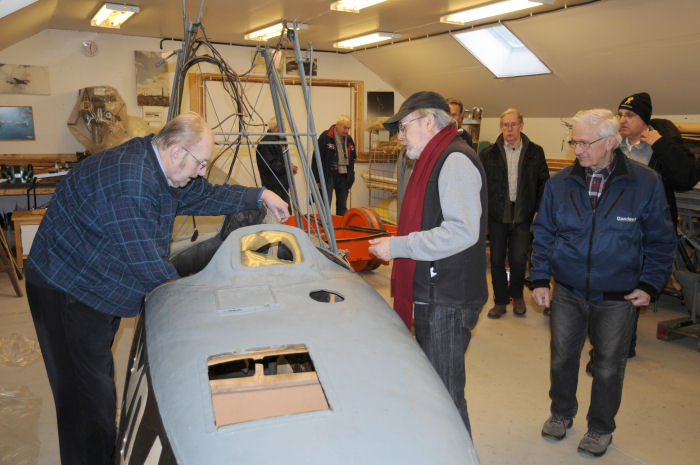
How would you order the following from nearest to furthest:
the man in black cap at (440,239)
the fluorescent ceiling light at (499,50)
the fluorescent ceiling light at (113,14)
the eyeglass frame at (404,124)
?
the man in black cap at (440,239), the eyeglass frame at (404,124), the fluorescent ceiling light at (113,14), the fluorescent ceiling light at (499,50)

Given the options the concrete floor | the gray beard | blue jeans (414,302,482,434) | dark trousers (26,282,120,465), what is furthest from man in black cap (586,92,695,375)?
dark trousers (26,282,120,465)

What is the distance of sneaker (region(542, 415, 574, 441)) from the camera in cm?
286

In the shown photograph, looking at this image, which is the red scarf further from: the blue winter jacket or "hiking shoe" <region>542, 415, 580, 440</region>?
"hiking shoe" <region>542, 415, 580, 440</region>

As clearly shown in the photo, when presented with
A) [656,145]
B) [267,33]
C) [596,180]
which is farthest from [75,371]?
[267,33]

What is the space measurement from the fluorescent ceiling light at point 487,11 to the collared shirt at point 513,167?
1.74 meters

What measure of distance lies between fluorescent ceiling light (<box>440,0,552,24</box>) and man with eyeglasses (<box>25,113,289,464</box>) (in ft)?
15.2

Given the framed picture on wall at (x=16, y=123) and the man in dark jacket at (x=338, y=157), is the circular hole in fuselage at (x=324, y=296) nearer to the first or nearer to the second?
the man in dark jacket at (x=338, y=157)

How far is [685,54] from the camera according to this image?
210 inches

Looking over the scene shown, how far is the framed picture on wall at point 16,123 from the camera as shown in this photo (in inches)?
296

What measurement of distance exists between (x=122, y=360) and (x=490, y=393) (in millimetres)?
2616

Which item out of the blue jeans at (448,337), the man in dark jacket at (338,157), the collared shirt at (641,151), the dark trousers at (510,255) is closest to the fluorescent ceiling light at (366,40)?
the man in dark jacket at (338,157)

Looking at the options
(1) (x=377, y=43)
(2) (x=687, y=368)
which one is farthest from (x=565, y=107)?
(2) (x=687, y=368)

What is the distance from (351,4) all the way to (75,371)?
16.5 feet

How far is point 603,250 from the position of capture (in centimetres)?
246
